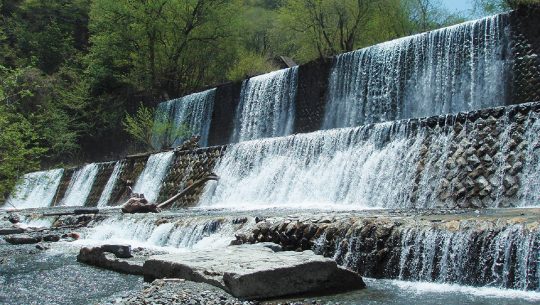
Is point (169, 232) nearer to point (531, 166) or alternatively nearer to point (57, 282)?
point (57, 282)

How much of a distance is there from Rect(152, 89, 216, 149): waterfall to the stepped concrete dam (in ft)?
0.69

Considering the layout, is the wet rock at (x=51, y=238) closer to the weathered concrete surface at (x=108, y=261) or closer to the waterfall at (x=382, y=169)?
the weathered concrete surface at (x=108, y=261)

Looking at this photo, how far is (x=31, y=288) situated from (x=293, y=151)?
32.7ft

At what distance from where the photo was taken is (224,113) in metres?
27.2

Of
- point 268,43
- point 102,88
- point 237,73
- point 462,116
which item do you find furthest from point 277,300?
point 268,43

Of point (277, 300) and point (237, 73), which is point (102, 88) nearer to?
point (237, 73)

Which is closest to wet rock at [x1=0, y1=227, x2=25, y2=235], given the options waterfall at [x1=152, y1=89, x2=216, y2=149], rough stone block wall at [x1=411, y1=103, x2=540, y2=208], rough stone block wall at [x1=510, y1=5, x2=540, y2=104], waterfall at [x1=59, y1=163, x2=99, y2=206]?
rough stone block wall at [x1=411, y1=103, x2=540, y2=208]

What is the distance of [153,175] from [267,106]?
5944 mm

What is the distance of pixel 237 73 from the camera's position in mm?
33750

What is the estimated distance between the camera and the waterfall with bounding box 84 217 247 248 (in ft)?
31.6

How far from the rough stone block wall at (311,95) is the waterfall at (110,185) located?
794cm

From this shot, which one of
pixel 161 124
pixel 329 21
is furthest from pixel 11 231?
pixel 329 21

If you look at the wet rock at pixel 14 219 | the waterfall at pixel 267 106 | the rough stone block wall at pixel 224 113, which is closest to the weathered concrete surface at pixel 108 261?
the wet rock at pixel 14 219

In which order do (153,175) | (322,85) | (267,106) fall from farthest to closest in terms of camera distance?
(267,106) → (322,85) → (153,175)
